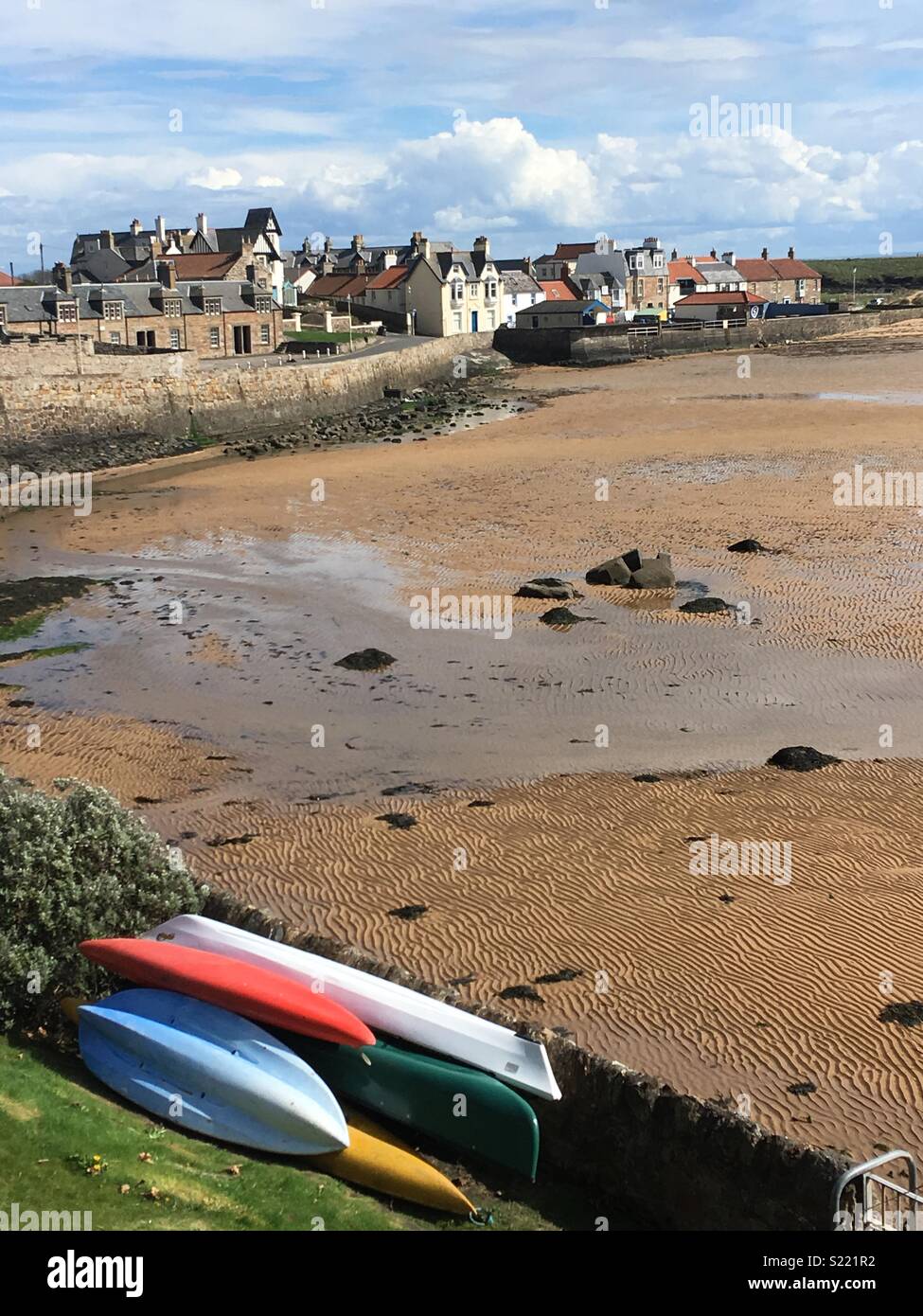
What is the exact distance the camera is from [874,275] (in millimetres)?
143750

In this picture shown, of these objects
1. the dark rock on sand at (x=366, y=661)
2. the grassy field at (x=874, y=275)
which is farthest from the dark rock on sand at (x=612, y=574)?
the grassy field at (x=874, y=275)

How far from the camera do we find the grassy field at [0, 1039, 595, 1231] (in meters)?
7.34

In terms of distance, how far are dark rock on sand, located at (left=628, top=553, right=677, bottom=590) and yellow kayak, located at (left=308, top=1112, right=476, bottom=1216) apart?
1700 centimetres

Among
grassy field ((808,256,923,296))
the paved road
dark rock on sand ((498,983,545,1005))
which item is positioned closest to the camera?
dark rock on sand ((498,983,545,1005))

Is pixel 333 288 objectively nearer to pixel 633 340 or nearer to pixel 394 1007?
pixel 633 340

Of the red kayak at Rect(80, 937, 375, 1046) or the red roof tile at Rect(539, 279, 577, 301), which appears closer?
the red kayak at Rect(80, 937, 375, 1046)

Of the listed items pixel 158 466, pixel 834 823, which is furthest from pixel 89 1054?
pixel 158 466

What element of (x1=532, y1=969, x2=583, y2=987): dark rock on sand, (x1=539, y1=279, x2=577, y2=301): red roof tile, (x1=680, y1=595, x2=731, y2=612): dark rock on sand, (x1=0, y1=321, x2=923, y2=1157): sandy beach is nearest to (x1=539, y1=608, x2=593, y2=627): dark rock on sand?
(x1=0, y1=321, x2=923, y2=1157): sandy beach

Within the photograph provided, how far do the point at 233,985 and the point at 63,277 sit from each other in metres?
56.3

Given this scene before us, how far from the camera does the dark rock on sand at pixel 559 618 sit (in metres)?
22.7

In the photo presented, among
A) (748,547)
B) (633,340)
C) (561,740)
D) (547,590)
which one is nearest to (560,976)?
(561,740)

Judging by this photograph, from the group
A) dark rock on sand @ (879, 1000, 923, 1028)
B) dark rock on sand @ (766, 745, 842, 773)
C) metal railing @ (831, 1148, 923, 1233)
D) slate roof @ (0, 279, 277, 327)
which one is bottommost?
dark rock on sand @ (879, 1000, 923, 1028)

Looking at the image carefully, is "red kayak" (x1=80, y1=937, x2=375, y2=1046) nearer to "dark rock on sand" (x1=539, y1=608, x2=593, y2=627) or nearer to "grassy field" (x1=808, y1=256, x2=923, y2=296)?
"dark rock on sand" (x1=539, y1=608, x2=593, y2=627)
